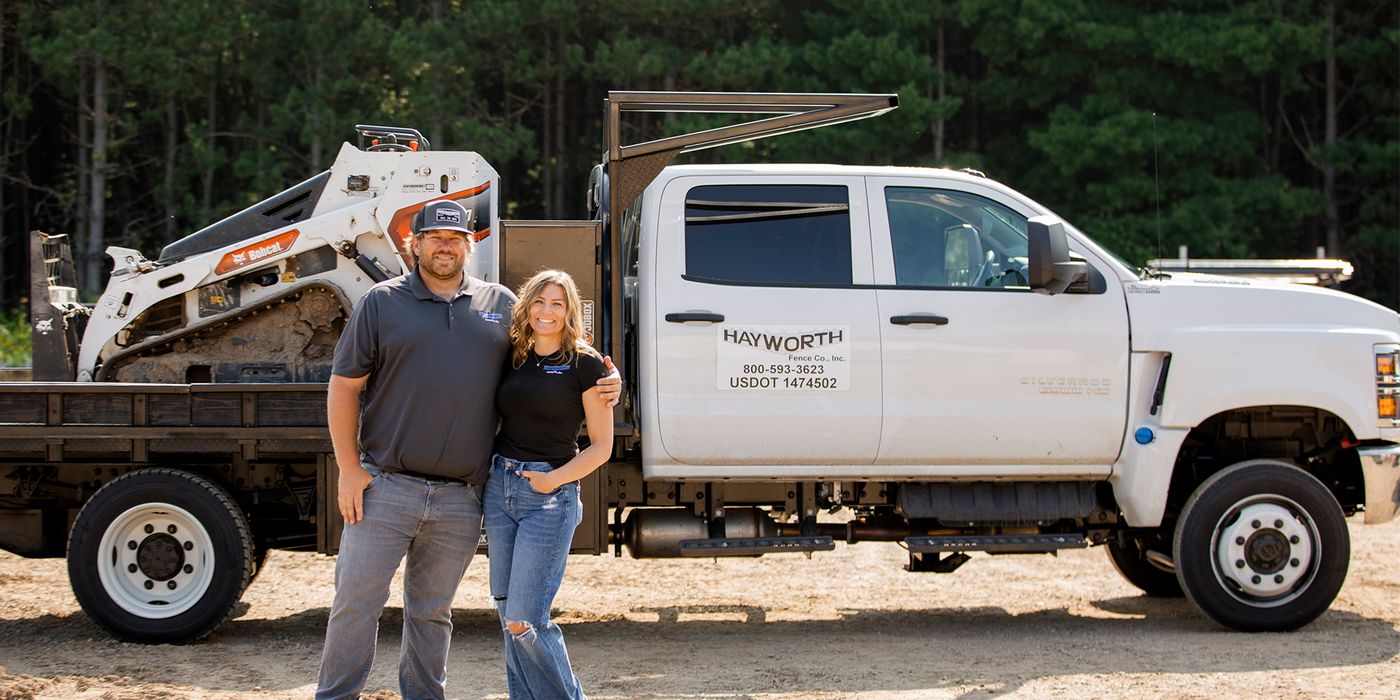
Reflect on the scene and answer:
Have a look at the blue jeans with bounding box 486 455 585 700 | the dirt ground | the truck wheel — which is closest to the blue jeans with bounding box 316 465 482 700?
the blue jeans with bounding box 486 455 585 700

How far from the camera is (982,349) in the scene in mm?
6902

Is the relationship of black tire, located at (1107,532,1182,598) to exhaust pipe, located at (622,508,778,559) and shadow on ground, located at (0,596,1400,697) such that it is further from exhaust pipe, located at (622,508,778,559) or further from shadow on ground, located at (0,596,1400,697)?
exhaust pipe, located at (622,508,778,559)

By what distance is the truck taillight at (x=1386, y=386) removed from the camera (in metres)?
7.10

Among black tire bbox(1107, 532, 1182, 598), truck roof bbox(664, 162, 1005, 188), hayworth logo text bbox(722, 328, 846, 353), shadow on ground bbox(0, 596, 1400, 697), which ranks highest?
truck roof bbox(664, 162, 1005, 188)

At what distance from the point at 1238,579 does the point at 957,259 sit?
215 centimetres

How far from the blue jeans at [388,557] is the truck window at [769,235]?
2.48 metres

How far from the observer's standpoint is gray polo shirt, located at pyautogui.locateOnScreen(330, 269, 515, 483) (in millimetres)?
4539

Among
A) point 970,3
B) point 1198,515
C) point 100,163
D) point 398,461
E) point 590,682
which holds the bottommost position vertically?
point 590,682

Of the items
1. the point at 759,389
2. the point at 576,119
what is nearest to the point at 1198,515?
the point at 759,389

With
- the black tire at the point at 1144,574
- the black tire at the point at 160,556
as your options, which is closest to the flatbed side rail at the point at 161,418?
the black tire at the point at 160,556

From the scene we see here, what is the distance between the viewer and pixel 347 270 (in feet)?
23.0

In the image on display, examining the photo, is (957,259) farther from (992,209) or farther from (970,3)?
(970,3)

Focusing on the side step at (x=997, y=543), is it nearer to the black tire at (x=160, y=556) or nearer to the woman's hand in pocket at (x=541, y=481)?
the woman's hand in pocket at (x=541, y=481)

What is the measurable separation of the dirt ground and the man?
4.39 ft
